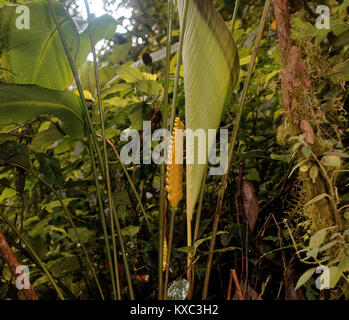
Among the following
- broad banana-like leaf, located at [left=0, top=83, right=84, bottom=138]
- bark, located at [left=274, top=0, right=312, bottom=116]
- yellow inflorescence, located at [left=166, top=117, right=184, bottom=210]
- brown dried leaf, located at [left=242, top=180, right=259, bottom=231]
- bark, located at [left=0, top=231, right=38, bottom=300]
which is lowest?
bark, located at [left=0, top=231, right=38, bottom=300]

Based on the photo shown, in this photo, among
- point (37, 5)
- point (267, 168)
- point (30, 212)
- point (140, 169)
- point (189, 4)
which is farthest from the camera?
point (30, 212)

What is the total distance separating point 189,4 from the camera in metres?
0.44

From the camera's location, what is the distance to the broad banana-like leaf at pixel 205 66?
438 millimetres

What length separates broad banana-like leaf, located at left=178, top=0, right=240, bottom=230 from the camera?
438 mm

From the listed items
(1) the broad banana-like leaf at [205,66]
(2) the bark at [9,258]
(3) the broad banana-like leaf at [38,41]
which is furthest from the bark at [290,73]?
(2) the bark at [9,258]

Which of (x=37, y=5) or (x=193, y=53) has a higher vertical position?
(x=37, y=5)

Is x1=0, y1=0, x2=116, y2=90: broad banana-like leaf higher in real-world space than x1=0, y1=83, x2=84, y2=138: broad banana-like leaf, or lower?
higher

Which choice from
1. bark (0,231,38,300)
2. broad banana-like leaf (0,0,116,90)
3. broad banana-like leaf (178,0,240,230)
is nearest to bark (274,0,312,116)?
broad banana-like leaf (178,0,240,230)

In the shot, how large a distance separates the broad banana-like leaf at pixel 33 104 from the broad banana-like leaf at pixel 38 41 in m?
0.11

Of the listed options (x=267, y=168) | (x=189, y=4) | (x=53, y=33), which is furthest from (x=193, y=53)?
(x=267, y=168)

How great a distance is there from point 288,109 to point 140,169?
1.29 ft

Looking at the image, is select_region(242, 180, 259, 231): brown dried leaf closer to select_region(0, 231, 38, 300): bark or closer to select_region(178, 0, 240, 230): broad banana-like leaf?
select_region(178, 0, 240, 230): broad banana-like leaf

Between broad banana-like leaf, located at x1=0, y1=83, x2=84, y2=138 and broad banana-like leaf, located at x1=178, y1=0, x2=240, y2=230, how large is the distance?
21 cm
